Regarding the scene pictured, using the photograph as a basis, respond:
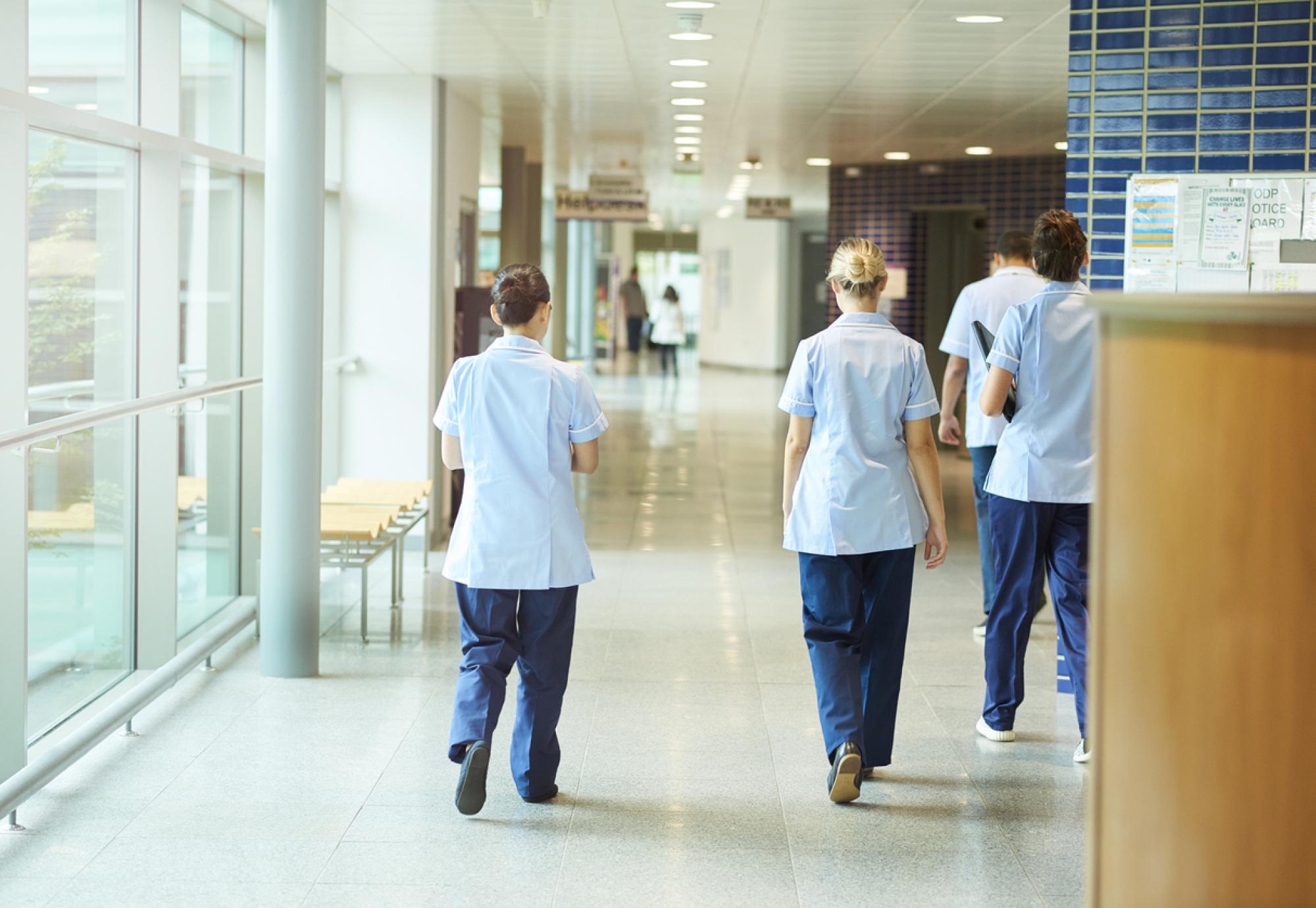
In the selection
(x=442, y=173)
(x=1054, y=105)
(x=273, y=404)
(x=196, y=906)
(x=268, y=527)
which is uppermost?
(x=1054, y=105)

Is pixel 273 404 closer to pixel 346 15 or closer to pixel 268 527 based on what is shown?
pixel 268 527

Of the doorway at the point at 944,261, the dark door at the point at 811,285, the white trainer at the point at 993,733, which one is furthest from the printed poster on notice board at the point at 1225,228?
the dark door at the point at 811,285

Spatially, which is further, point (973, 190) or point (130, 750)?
point (973, 190)

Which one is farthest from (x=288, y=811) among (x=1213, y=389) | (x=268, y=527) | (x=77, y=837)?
(x=1213, y=389)

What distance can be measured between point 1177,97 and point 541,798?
3.32 meters

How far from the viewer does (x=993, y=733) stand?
470 centimetres

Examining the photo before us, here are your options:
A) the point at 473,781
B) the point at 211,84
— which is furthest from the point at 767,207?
the point at 473,781

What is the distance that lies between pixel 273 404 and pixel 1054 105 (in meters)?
6.50

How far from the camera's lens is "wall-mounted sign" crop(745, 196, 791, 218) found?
18.3 metres

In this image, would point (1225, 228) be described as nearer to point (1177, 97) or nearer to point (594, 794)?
point (1177, 97)

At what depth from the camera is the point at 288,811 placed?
391 cm

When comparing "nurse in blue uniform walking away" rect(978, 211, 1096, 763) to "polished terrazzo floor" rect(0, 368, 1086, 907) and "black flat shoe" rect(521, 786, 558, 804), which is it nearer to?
"polished terrazzo floor" rect(0, 368, 1086, 907)

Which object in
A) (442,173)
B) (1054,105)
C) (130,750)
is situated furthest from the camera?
(1054,105)

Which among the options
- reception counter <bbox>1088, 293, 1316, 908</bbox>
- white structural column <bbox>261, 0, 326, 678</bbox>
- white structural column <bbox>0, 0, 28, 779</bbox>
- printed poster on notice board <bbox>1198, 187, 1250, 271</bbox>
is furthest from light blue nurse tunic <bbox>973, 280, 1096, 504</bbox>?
white structural column <bbox>0, 0, 28, 779</bbox>
